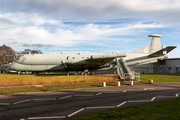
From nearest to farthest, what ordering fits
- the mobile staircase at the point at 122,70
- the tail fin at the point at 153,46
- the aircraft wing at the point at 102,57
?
the aircraft wing at the point at 102,57 < the mobile staircase at the point at 122,70 < the tail fin at the point at 153,46

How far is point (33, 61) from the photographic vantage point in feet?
118

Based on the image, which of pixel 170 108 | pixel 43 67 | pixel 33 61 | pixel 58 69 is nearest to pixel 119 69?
pixel 58 69

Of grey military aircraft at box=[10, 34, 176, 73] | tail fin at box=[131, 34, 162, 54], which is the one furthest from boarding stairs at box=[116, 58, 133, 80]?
tail fin at box=[131, 34, 162, 54]

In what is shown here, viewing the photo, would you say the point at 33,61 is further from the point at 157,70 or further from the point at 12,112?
the point at 157,70

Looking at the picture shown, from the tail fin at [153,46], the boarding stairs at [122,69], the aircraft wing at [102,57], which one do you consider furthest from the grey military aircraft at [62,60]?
the tail fin at [153,46]

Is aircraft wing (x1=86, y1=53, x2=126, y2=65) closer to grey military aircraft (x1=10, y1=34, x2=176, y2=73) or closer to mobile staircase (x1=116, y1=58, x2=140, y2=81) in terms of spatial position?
grey military aircraft (x1=10, y1=34, x2=176, y2=73)

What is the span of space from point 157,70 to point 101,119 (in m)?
63.8

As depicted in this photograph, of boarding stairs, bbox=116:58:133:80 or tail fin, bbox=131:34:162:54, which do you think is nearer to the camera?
boarding stairs, bbox=116:58:133:80

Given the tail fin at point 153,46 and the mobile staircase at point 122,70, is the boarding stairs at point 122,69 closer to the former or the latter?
the mobile staircase at point 122,70

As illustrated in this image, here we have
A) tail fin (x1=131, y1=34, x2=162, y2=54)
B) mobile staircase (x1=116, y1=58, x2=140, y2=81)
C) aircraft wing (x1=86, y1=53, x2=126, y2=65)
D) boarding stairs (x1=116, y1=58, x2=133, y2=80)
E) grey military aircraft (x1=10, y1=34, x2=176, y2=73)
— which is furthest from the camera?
tail fin (x1=131, y1=34, x2=162, y2=54)

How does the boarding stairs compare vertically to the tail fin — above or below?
below

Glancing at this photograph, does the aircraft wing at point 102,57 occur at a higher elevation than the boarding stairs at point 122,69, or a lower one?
higher

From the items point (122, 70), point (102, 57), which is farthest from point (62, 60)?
point (122, 70)

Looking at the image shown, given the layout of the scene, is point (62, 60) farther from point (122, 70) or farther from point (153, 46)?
point (153, 46)
